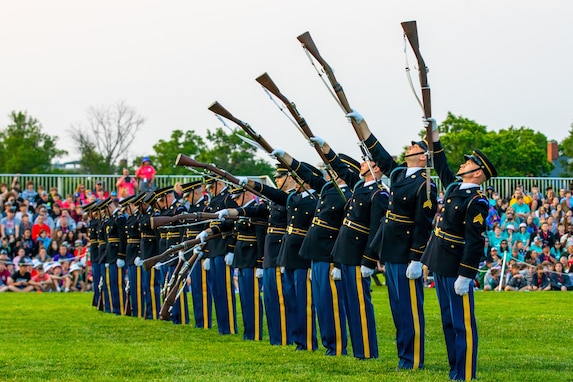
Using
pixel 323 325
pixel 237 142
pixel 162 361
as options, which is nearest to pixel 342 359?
pixel 323 325

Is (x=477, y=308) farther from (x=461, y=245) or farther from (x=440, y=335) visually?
(x=461, y=245)

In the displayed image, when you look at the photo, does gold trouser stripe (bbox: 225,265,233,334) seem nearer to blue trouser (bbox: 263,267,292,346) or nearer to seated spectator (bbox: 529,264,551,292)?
blue trouser (bbox: 263,267,292,346)

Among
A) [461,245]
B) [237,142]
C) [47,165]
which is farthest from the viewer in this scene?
[47,165]

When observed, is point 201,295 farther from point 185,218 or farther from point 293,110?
point 293,110

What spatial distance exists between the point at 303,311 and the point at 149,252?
5.91 m

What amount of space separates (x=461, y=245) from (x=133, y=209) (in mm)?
10446

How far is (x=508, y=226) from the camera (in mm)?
28141

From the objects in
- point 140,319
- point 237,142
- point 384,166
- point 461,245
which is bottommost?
point 140,319

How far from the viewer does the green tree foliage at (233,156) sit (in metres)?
60.8

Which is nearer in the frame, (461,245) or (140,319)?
(461,245)

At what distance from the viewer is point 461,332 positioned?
30.6 ft

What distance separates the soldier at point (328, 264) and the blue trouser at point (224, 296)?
10.5 ft

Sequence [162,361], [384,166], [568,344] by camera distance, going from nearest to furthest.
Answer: [384,166] < [162,361] < [568,344]

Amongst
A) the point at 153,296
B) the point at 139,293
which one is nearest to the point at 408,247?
the point at 153,296
